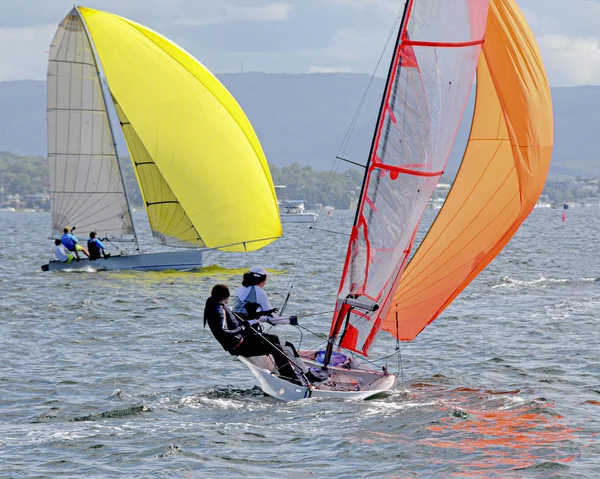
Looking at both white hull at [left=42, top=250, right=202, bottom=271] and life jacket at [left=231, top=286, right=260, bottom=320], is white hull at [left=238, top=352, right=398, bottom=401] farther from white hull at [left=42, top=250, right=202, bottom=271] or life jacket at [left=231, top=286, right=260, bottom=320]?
white hull at [left=42, top=250, right=202, bottom=271]

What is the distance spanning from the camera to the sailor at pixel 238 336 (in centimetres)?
909

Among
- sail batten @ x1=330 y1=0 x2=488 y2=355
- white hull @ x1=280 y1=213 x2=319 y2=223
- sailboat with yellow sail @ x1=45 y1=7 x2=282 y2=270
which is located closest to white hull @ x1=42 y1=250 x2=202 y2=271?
sailboat with yellow sail @ x1=45 y1=7 x2=282 y2=270

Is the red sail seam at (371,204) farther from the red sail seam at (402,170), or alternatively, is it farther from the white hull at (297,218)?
the white hull at (297,218)

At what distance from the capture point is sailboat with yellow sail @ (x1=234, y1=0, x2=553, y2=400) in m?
8.96

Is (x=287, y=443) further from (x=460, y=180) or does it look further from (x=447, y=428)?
(x=460, y=180)

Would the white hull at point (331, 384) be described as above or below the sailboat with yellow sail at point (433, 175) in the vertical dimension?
below

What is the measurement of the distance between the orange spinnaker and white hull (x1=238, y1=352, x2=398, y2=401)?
2.31 feet

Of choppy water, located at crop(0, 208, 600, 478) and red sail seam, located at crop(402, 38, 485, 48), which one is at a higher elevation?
red sail seam, located at crop(402, 38, 485, 48)

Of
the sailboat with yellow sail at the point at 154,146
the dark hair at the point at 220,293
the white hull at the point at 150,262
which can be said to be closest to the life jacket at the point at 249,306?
the dark hair at the point at 220,293

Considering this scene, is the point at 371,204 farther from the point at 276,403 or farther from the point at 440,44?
the point at 276,403

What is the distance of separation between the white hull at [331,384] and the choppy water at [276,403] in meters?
0.11

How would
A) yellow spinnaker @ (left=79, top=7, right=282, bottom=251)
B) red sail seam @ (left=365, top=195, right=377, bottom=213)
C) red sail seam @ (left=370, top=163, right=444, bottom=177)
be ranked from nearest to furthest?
red sail seam @ (left=370, top=163, right=444, bottom=177) < red sail seam @ (left=365, top=195, right=377, bottom=213) < yellow spinnaker @ (left=79, top=7, right=282, bottom=251)

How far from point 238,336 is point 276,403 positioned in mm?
703

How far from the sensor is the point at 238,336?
30.1 feet
